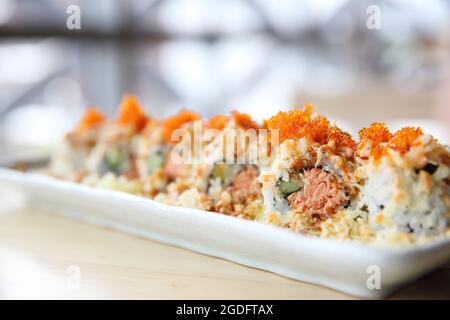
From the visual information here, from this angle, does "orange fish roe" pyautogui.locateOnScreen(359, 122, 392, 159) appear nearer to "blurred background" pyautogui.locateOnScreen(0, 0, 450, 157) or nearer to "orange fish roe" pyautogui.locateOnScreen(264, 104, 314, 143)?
"orange fish roe" pyautogui.locateOnScreen(264, 104, 314, 143)

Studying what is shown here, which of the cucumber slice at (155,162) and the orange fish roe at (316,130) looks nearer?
the orange fish roe at (316,130)

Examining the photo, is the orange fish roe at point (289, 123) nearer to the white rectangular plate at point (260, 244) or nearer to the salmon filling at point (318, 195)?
the salmon filling at point (318, 195)

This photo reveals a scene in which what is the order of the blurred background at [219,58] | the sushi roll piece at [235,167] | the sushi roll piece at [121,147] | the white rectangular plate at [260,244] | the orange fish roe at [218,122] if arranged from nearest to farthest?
the white rectangular plate at [260,244], the sushi roll piece at [235,167], the orange fish roe at [218,122], the sushi roll piece at [121,147], the blurred background at [219,58]

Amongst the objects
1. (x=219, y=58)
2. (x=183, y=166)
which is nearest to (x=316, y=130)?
(x=183, y=166)

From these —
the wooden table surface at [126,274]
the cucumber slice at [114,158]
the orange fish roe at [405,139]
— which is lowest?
the wooden table surface at [126,274]

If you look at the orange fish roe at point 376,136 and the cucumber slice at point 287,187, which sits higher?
the orange fish roe at point 376,136

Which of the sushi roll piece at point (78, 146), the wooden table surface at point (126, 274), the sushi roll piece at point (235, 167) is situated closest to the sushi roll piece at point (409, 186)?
the wooden table surface at point (126, 274)

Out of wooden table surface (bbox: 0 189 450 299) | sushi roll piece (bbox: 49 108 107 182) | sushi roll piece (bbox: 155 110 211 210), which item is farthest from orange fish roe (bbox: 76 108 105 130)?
wooden table surface (bbox: 0 189 450 299)

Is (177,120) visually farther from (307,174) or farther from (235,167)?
(307,174)
